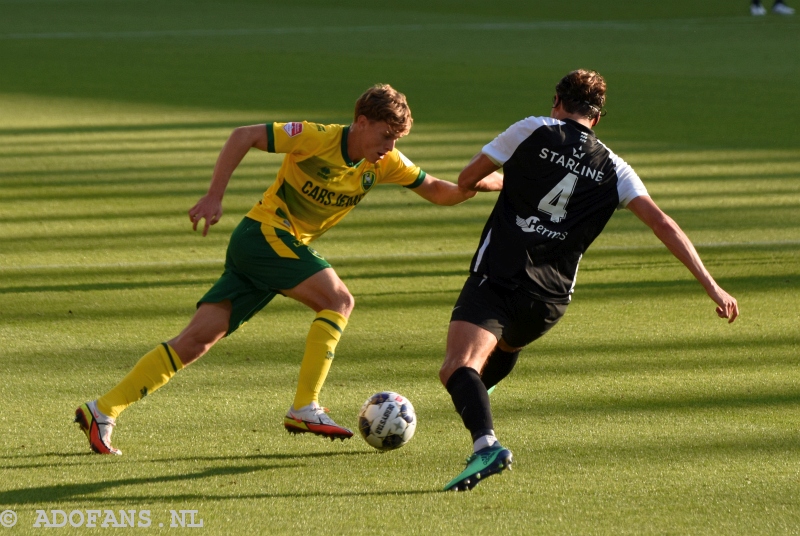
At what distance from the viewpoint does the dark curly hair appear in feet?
16.0

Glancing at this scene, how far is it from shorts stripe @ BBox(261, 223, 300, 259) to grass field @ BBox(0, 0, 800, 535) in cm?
80

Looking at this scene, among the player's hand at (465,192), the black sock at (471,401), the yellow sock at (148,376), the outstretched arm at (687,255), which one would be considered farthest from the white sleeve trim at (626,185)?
the yellow sock at (148,376)

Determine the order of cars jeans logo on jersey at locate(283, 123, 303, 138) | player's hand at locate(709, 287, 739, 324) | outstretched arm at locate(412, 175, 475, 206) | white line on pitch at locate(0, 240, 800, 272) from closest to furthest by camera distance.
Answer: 1. player's hand at locate(709, 287, 739, 324)
2. cars jeans logo on jersey at locate(283, 123, 303, 138)
3. outstretched arm at locate(412, 175, 475, 206)
4. white line on pitch at locate(0, 240, 800, 272)

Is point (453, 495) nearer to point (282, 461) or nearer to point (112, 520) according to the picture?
point (282, 461)

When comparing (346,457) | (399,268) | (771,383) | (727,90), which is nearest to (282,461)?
(346,457)

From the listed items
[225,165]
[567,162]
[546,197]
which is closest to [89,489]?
[225,165]

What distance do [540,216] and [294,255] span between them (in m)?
1.09

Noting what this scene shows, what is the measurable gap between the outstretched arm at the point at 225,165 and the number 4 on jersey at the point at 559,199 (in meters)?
1.23

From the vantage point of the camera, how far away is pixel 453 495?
452cm

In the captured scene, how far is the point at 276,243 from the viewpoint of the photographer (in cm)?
520

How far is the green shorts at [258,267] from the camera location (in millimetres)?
5168

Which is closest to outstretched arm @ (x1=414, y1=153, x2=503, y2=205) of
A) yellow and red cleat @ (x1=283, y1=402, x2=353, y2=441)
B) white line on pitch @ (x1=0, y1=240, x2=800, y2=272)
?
yellow and red cleat @ (x1=283, y1=402, x2=353, y2=441)

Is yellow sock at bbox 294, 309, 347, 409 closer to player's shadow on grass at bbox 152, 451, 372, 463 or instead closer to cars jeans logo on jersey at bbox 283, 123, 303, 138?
player's shadow on grass at bbox 152, 451, 372, 463

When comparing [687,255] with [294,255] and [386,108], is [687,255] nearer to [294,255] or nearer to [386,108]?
[386,108]
